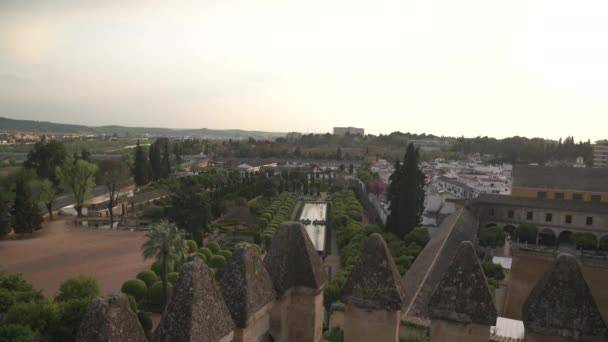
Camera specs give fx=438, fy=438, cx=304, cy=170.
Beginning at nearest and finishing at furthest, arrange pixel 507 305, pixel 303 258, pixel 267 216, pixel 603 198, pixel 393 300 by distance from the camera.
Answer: pixel 393 300 → pixel 303 258 → pixel 507 305 → pixel 603 198 → pixel 267 216

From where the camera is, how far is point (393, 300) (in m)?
5.41

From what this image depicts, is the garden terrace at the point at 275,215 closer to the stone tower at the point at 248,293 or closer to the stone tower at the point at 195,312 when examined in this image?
the stone tower at the point at 248,293

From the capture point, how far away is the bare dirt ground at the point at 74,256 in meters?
28.4

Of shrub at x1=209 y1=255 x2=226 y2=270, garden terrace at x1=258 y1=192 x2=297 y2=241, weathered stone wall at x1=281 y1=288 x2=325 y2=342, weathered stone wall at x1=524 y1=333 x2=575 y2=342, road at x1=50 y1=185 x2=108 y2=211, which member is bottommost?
road at x1=50 y1=185 x2=108 y2=211

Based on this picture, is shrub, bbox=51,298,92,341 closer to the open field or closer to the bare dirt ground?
the bare dirt ground

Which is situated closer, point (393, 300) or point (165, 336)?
point (165, 336)

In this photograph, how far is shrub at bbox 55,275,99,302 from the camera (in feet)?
63.0

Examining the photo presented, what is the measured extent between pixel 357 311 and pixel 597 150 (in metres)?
106

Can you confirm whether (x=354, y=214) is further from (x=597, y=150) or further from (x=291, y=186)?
(x=597, y=150)

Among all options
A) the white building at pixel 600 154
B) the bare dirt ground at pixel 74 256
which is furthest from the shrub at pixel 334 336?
the white building at pixel 600 154

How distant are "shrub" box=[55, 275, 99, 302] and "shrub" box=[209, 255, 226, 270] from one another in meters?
9.01

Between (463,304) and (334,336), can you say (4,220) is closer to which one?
(334,336)

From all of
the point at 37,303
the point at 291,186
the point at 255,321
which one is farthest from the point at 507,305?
the point at 291,186

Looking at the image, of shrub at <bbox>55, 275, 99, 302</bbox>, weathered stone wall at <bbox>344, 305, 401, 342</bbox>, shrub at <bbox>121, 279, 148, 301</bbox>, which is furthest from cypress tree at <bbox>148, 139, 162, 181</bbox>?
weathered stone wall at <bbox>344, 305, 401, 342</bbox>
